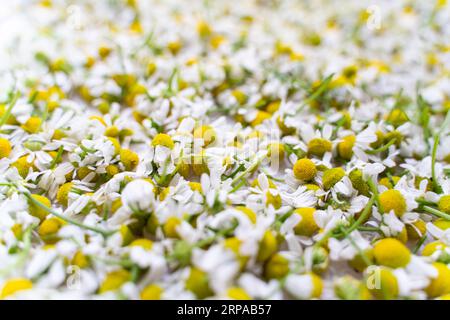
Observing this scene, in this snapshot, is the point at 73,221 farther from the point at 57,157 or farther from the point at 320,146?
the point at 320,146

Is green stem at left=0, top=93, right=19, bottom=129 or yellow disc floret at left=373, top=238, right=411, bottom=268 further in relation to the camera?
green stem at left=0, top=93, right=19, bottom=129

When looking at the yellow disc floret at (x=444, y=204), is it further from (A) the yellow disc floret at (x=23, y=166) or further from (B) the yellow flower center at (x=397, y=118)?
(A) the yellow disc floret at (x=23, y=166)

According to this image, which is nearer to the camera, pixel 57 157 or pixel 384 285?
pixel 384 285

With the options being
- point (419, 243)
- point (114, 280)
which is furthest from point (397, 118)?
point (114, 280)

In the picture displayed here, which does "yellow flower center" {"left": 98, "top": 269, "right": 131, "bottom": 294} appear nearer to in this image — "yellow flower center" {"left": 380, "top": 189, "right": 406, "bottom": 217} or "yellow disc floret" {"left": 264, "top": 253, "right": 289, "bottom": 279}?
"yellow disc floret" {"left": 264, "top": 253, "right": 289, "bottom": 279}

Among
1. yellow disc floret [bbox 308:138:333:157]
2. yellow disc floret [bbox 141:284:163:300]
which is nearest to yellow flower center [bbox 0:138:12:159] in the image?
yellow disc floret [bbox 141:284:163:300]
